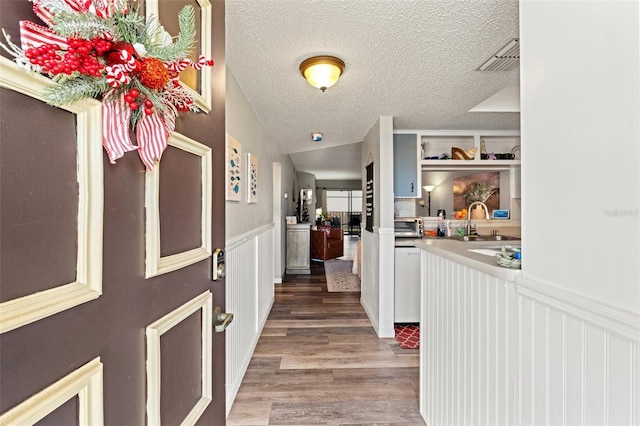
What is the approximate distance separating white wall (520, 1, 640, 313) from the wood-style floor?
1504mm

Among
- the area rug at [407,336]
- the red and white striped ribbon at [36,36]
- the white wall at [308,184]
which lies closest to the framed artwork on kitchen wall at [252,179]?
the area rug at [407,336]

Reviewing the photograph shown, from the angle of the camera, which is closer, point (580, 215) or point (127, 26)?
point (127, 26)

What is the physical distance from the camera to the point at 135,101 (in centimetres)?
53

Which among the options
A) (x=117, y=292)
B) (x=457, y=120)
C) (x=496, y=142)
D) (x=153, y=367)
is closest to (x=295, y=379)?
(x=153, y=367)

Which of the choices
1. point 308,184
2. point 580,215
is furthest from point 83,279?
point 308,184

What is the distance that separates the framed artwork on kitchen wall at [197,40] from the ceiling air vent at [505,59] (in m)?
1.62

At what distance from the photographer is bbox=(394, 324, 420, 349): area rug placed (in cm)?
284

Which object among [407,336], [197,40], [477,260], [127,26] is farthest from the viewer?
[407,336]

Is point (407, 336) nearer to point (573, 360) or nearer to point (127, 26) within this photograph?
point (573, 360)

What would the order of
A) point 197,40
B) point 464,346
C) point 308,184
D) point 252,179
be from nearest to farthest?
1. point 197,40
2. point 464,346
3. point 252,179
4. point 308,184

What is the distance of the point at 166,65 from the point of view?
0.55m

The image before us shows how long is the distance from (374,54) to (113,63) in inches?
65.9

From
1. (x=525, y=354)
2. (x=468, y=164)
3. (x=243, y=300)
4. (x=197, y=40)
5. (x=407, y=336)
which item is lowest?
(x=407, y=336)

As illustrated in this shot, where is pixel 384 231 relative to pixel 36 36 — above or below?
below
